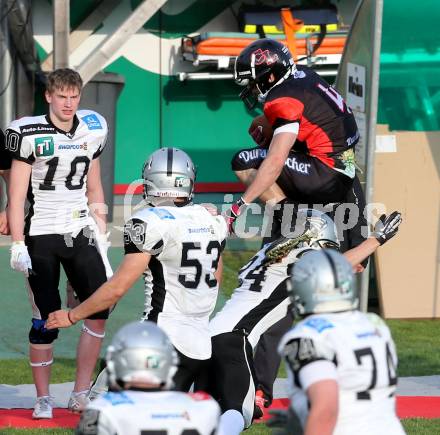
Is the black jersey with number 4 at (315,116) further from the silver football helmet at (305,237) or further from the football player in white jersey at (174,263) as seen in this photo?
the football player in white jersey at (174,263)

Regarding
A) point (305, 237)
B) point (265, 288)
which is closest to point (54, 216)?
point (265, 288)

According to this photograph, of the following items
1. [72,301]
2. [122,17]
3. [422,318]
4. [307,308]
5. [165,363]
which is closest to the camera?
[165,363]

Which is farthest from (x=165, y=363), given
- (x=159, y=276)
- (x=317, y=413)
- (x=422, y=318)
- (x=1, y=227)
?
(x=422, y=318)

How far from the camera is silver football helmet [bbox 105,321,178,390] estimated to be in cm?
366

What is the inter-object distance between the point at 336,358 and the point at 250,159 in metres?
2.75

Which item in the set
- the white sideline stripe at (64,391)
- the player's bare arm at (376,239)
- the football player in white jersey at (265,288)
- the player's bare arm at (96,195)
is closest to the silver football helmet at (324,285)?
the football player in white jersey at (265,288)

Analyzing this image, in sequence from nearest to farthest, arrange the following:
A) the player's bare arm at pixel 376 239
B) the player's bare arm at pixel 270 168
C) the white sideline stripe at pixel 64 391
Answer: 1. the player's bare arm at pixel 376 239
2. the player's bare arm at pixel 270 168
3. the white sideline stripe at pixel 64 391

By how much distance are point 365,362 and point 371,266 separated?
263 inches

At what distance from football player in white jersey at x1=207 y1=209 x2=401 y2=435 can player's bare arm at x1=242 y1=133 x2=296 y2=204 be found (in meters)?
0.30

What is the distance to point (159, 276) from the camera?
529 cm

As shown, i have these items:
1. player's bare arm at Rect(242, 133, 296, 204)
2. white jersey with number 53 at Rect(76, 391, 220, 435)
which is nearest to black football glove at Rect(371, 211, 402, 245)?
player's bare arm at Rect(242, 133, 296, 204)

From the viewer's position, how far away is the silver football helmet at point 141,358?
3658mm

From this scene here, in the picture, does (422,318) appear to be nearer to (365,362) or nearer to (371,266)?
(371,266)

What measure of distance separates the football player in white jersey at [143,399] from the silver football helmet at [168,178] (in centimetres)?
162
